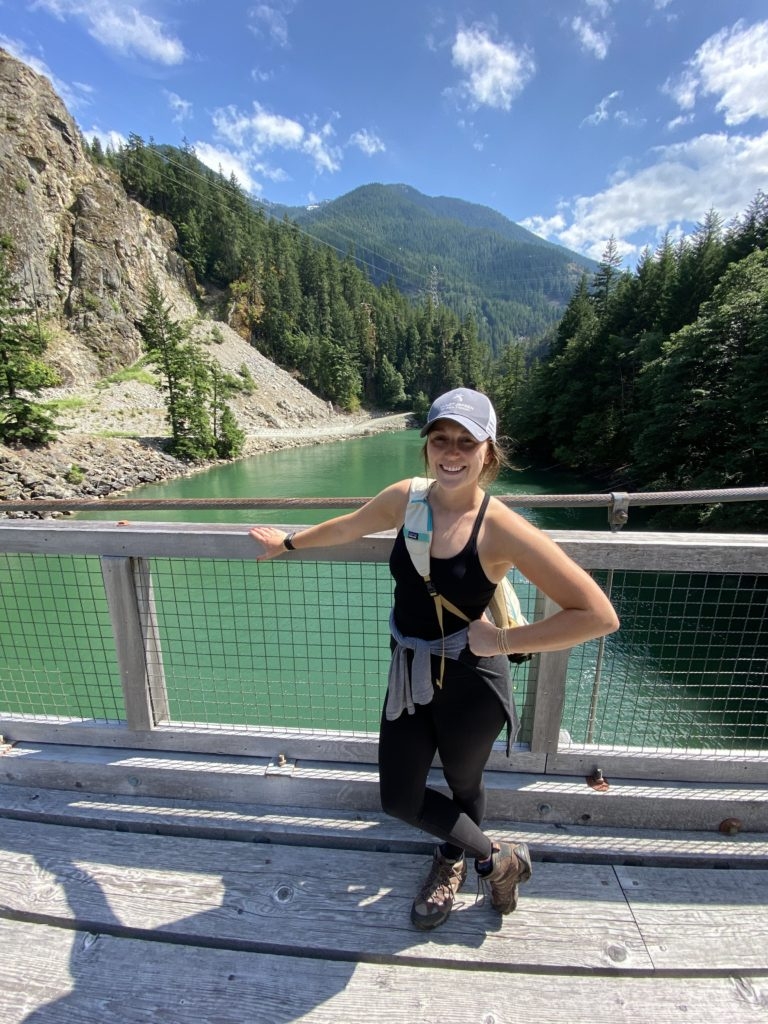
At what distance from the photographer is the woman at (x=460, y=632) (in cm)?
126

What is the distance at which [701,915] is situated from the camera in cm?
157

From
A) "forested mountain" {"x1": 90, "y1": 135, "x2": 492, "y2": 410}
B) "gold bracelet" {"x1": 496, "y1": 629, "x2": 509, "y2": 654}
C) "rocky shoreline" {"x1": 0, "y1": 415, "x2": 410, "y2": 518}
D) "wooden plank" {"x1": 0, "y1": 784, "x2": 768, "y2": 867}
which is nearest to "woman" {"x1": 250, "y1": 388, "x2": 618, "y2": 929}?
"gold bracelet" {"x1": 496, "y1": 629, "x2": 509, "y2": 654}

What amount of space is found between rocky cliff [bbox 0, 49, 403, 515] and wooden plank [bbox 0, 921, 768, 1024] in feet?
89.5

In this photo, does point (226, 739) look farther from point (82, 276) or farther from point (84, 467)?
point (82, 276)

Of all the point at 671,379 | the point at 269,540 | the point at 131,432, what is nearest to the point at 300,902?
the point at 269,540

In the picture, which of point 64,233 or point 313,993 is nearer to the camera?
point 313,993

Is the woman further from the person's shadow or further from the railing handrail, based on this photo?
the railing handrail

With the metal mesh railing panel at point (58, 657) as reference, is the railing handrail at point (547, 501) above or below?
above

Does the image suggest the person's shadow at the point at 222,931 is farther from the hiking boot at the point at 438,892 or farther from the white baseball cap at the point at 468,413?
the white baseball cap at the point at 468,413

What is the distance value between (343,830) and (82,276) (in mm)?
49763

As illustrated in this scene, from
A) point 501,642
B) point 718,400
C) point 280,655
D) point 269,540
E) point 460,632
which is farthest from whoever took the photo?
point 718,400

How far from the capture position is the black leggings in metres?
1.45

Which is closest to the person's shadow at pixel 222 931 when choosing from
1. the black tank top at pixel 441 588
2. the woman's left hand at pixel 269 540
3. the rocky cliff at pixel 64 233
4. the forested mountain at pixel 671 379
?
the black tank top at pixel 441 588

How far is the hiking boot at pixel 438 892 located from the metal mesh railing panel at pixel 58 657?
4.04 feet
